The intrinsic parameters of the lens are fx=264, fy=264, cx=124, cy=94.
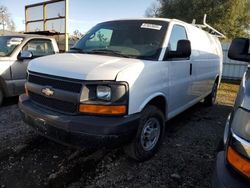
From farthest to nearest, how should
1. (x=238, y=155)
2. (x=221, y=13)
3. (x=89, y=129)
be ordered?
1. (x=221, y=13)
2. (x=89, y=129)
3. (x=238, y=155)

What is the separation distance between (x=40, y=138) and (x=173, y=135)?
7.54 ft

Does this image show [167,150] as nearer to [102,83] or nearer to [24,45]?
[102,83]

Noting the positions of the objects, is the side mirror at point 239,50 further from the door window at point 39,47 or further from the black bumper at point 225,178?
the door window at point 39,47

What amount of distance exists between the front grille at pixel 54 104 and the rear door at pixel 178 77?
162cm

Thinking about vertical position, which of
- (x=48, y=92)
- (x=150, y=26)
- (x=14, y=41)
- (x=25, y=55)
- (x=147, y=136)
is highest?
(x=150, y=26)

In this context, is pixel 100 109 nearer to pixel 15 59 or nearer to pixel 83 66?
pixel 83 66

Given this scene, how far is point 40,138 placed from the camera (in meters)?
4.32

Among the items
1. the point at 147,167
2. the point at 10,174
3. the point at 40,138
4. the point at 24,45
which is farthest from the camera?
the point at 24,45

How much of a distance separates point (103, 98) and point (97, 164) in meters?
1.11

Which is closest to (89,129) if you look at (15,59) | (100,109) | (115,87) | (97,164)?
(100,109)

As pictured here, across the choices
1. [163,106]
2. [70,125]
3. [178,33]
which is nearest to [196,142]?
[163,106]

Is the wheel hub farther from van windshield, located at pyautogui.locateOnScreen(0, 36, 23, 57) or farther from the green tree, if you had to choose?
the green tree

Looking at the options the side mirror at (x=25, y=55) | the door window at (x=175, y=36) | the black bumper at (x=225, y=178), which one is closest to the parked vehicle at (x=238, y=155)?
the black bumper at (x=225, y=178)

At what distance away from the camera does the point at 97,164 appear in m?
3.56
